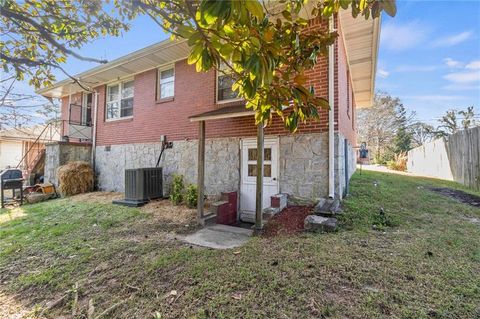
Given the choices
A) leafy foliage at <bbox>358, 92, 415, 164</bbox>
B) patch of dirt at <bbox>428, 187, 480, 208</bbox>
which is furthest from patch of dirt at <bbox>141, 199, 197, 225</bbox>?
leafy foliage at <bbox>358, 92, 415, 164</bbox>

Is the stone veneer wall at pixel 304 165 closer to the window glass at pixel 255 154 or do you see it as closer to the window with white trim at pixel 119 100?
the window glass at pixel 255 154

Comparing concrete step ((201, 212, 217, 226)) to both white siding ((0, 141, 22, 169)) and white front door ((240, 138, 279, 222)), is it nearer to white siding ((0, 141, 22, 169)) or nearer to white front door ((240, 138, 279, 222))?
white front door ((240, 138, 279, 222))

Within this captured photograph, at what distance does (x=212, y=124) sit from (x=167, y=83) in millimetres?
2665

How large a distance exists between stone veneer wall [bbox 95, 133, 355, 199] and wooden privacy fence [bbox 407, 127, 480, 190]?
552 cm

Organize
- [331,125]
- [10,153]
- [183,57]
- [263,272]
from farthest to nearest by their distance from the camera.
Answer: [10,153], [183,57], [331,125], [263,272]

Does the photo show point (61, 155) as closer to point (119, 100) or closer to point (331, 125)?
point (119, 100)

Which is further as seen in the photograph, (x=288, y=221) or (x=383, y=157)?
(x=383, y=157)

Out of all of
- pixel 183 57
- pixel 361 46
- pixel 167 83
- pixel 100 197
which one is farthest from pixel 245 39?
pixel 100 197

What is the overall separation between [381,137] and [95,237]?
2957 cm

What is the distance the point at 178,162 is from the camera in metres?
7.38

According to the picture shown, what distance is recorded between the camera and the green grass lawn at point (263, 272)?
2094mm

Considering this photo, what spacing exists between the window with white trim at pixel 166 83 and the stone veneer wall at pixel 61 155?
178 inches

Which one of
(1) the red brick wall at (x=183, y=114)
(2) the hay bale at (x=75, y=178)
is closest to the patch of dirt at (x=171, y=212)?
(1) the red brick wall at (x=183, y=114)

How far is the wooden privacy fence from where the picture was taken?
7594 millimetres
